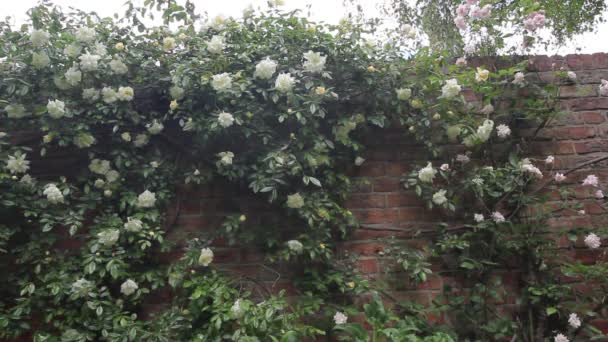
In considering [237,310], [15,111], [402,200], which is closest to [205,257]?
[237,310]

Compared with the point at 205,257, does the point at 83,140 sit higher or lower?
higher

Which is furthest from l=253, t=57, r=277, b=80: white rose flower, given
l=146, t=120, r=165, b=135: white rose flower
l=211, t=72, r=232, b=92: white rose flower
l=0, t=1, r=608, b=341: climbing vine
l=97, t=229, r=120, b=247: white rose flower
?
l=97, t=229, r=120, b=247: white rose flower

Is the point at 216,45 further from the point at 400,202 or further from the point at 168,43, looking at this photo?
the point at 400,202

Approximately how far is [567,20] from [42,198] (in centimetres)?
652

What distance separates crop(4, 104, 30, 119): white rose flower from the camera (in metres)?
2.01

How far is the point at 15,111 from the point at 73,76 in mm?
309

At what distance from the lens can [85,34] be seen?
2025 mm

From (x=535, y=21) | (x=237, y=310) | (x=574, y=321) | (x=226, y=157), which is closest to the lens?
(x=237, y=310)

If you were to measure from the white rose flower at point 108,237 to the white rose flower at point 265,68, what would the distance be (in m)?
0.91

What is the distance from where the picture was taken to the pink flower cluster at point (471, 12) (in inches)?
84.7

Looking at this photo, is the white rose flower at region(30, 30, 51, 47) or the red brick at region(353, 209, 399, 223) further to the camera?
the red brick at region(353, 209, 399, 223)

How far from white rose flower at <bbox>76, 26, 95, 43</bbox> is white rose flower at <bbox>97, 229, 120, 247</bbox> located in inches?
34.1

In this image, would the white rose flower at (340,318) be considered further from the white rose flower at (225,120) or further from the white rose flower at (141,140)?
the white rose flower at (141,140)

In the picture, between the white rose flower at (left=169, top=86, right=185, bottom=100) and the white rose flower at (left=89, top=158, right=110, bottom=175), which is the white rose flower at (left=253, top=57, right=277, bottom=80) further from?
the white rose flower at (left=89, top=158, right=110, bottom=175)
